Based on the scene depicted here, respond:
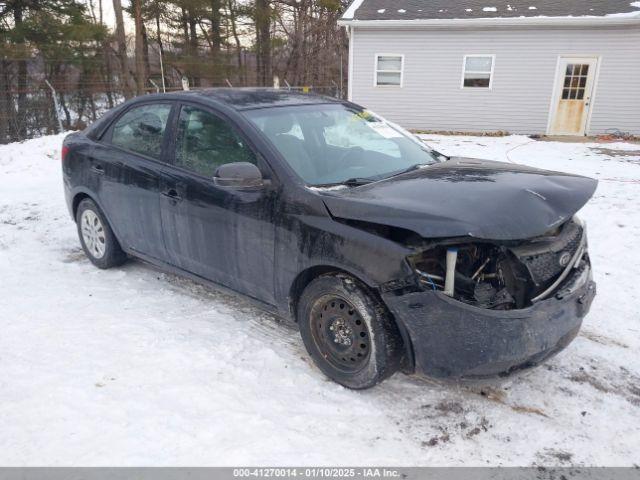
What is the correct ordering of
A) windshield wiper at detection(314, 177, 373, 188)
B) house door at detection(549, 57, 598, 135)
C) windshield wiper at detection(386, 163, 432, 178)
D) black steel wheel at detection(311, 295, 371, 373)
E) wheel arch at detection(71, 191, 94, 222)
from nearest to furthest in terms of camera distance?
black steel wheel at detection(311, 295, 371, 373)
windshield wiper at detection(314, 177, 373, 188)
windshield wiper at detection(386, 163, 432, 178)
wheel arch at detection(71, 191, 94, 222)
house door at detection(549, 57, 598, 135)

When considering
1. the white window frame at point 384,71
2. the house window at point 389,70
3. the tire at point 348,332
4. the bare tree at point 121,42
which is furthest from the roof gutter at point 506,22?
the tire at point 348,332

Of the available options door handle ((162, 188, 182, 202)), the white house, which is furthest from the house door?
door handle ((162, 188, 182, 202))

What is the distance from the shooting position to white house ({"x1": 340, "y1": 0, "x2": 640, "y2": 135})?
1454cm

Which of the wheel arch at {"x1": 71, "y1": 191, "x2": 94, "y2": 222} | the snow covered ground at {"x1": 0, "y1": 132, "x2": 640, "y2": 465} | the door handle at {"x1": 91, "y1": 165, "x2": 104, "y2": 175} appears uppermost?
Answer: the door handle at {"x1": 91, "y1": 165, "x2": 104, "y2": 175}

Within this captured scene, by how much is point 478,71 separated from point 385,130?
13.0 meters

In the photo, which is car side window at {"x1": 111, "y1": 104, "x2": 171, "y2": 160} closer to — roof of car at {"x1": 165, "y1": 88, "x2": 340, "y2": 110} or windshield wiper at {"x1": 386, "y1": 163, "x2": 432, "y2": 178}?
roof of car at {"x1": 165, "y1": 88, "x2": 340, "y2": 110}

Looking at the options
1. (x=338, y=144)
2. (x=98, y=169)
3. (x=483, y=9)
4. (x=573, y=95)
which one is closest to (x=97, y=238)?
(x=98, y=169)

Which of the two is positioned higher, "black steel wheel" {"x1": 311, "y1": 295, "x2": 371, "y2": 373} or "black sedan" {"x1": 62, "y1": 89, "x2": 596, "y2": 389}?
"black sedan" {"x1": 62, "y1": 89, "x2": 596, "y2": 389}

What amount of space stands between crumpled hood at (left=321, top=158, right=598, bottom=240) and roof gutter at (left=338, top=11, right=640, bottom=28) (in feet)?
43.9

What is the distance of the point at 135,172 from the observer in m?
4.07

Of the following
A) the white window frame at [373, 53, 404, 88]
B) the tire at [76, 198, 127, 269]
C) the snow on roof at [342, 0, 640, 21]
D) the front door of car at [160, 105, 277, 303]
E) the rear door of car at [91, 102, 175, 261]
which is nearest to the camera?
the front door of car at [160, 105, 277, 303]

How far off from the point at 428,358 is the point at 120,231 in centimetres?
305

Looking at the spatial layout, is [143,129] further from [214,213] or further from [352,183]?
[352,183]

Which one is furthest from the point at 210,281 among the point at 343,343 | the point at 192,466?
the point at 192,466
